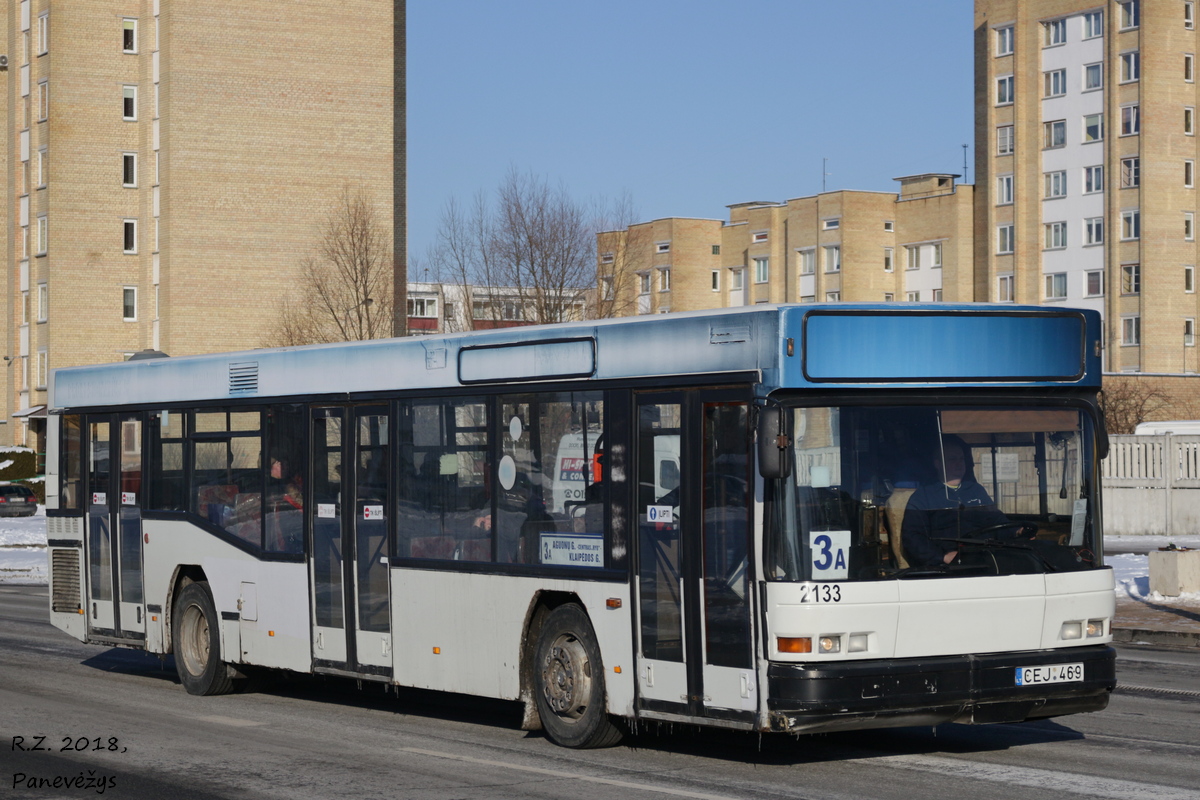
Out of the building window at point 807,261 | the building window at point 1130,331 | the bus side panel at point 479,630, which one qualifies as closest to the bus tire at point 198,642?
the bus side panel at point 479,630

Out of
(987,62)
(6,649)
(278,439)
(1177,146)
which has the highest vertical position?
(987,62)

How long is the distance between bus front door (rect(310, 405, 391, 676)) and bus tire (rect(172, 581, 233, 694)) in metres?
1.61

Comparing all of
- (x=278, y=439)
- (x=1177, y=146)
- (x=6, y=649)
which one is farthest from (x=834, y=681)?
(x=1177, y=146)

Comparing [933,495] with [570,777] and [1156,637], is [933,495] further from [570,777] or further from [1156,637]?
[1156,637]

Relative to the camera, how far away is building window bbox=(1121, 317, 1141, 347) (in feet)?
274

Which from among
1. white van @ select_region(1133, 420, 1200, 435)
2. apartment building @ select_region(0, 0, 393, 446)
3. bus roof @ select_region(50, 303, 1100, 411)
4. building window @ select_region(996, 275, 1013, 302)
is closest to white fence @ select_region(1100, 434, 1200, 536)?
white van @ select_region(1133, 420, 1200, 435)

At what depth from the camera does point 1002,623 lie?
961cm

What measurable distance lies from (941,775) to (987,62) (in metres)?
85.6

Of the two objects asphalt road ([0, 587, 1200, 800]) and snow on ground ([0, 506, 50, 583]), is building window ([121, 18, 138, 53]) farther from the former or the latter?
asphalt road ([0, 587, 1200, 800])

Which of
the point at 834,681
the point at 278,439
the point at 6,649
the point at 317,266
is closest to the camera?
the point at 834,681

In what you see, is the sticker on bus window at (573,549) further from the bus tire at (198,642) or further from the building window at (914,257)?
the building window at (914,257)

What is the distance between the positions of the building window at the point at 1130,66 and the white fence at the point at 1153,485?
46.2 metres

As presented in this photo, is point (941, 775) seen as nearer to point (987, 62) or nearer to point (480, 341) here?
point (480, 341)

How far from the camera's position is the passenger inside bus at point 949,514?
9.48m
